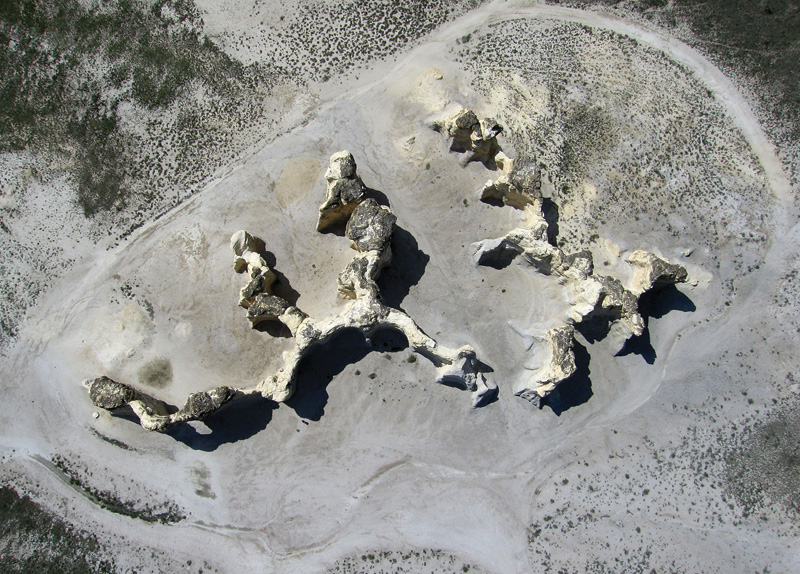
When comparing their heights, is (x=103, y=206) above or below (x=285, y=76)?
below

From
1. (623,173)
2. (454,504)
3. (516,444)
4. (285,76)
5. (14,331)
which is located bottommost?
(454,504)

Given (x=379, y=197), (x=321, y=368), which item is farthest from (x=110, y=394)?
(x=379, y=197)

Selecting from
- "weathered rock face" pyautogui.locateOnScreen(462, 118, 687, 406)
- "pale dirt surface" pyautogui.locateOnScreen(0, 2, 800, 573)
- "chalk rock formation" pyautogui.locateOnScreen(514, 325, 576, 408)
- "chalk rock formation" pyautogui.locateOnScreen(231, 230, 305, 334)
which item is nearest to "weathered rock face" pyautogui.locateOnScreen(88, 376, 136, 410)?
"pale dirt surface" pyautogui.locateOnScreen(0, 2, 800, 573)

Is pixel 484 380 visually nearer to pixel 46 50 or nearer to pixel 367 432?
pixel 367 432

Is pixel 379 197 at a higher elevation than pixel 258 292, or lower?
higher

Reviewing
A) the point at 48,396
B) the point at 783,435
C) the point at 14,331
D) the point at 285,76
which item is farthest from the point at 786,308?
the point at 14,331

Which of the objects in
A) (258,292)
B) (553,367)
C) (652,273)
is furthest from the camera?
(258,292)

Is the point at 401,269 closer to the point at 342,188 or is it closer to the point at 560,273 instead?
the point at 342,188

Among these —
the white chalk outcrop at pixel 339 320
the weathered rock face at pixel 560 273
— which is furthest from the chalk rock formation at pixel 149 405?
the weathered rock face at pixel 560 273

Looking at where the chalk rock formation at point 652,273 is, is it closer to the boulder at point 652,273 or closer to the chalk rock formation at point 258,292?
the boulder at point 652,273
